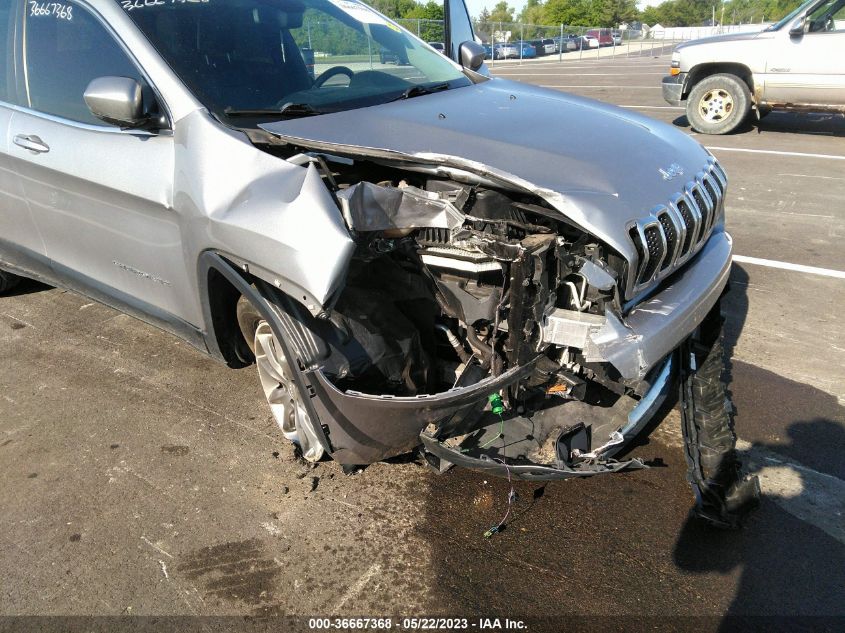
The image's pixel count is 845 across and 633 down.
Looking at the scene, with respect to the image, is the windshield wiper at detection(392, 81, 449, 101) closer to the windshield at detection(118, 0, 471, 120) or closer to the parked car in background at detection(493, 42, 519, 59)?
the windshield at detection(118, 0, 471, 120)

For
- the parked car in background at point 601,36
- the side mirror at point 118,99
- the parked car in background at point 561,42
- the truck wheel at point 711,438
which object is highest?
the parked car in background at point 601,36

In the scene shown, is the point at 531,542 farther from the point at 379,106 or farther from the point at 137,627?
the point at 379,106

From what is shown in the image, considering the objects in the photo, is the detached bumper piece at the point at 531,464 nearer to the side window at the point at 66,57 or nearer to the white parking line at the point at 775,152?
the side window at the point at 66,57

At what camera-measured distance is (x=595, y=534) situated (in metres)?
2.62

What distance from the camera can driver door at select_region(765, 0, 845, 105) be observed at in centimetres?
877

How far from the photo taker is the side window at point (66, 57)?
3090mm

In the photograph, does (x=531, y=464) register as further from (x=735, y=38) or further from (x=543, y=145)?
(x=735, y=38)

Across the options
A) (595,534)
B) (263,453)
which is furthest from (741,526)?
(263,453)

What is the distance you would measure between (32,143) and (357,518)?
2606 millimetres

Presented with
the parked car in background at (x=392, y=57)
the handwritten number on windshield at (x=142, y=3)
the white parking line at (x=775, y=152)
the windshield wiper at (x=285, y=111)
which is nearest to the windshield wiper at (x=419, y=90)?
the parked car in background at (x=392, y=57)

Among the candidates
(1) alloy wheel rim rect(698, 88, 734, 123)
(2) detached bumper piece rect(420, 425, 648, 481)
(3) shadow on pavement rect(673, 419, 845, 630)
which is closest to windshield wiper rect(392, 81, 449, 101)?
(2) detached bumper piece rect(420, 425, 648, 481)

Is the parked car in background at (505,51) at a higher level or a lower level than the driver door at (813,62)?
higher

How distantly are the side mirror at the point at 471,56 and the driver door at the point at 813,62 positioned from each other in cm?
647

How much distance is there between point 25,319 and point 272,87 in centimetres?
276
